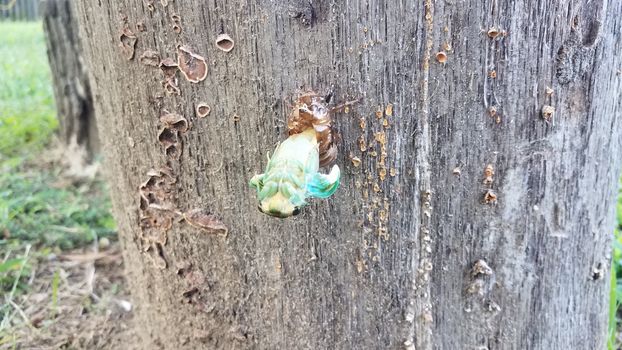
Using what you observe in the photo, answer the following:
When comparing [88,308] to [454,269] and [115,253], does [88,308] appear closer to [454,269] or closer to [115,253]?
[115,253]

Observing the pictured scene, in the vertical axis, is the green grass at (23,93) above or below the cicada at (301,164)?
below

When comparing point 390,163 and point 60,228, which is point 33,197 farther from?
point 390,163

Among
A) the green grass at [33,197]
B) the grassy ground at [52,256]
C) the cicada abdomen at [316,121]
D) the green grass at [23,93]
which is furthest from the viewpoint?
the green grass at [23,93]

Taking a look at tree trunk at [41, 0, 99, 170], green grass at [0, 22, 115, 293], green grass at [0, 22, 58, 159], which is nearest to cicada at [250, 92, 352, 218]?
green grass at [0, 22, 115, 293]

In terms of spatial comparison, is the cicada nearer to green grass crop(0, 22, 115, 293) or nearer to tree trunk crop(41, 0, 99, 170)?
green grass crop(0, 22, 115, 293)

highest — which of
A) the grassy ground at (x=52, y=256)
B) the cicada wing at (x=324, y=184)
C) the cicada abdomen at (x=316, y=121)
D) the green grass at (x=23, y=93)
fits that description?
the cicada abdomen at (x=316, y=121)

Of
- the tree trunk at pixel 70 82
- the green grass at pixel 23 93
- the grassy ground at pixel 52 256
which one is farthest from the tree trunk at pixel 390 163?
the green grass at pixel 23 93

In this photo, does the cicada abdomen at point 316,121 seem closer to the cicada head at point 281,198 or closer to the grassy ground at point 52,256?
the cicada head at point 281,198
